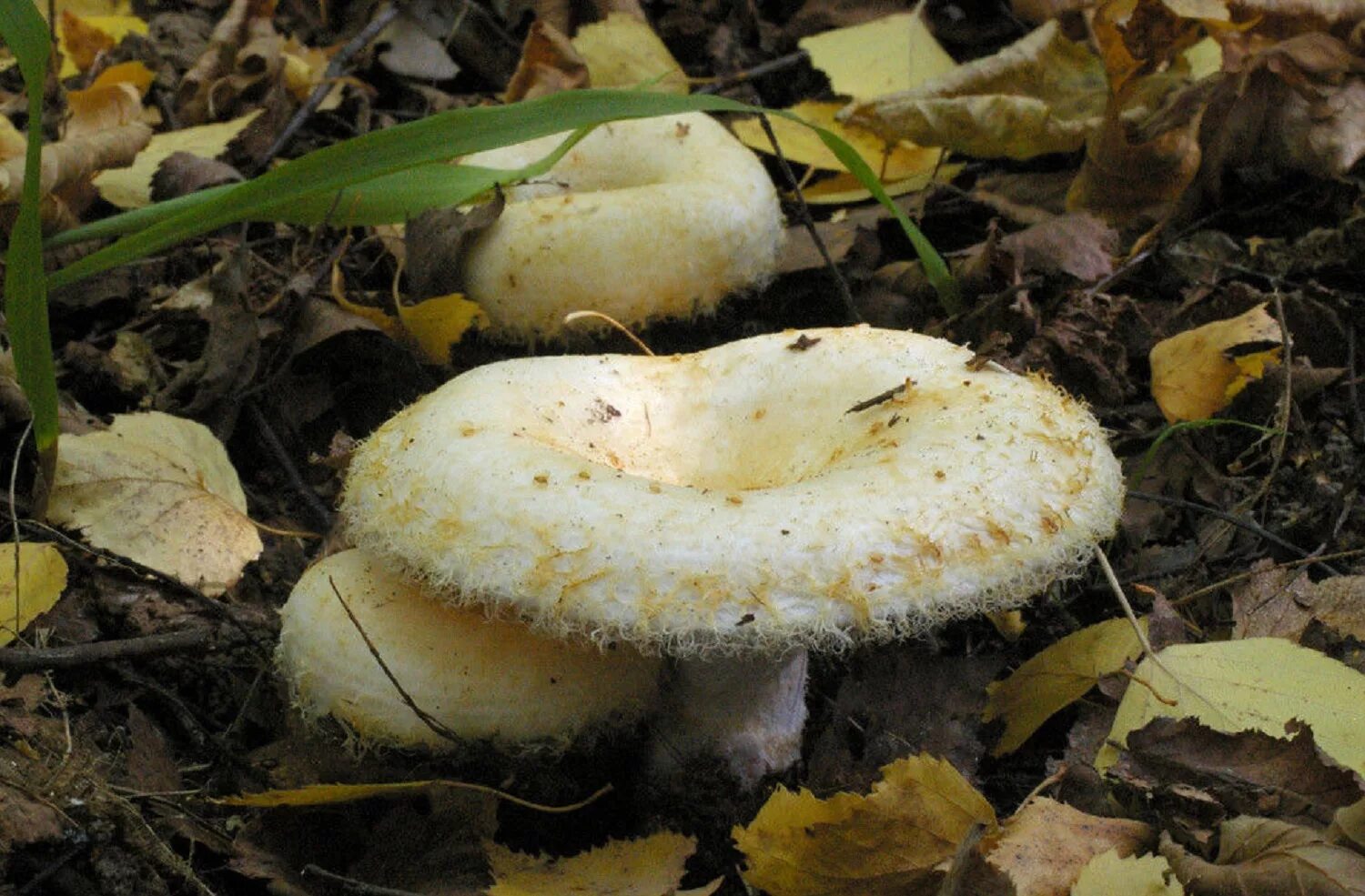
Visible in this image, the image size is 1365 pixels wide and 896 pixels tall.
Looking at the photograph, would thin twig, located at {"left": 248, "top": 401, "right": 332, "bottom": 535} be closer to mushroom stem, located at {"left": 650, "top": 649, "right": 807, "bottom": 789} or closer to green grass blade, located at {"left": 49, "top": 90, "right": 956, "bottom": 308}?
green grass blade, located at {"left": 49, "top": 90, "right": 956, "bottom": 308}

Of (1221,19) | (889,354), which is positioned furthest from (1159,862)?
(1221,19)

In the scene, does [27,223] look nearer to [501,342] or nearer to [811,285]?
[501,342]

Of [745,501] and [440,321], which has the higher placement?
[745,501]

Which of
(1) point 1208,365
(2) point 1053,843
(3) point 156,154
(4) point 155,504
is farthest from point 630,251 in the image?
(2) point 1053,843

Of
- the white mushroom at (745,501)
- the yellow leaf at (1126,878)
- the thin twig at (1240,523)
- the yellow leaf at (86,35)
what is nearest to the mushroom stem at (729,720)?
the white mushroom at (745,501)

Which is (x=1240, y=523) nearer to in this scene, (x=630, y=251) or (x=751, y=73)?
(x=630, y=251)

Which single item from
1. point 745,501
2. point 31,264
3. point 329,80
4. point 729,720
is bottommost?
point 729,720

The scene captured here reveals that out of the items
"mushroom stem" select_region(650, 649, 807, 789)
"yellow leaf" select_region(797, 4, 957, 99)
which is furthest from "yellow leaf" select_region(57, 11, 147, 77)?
"mushroom stem" select_region(650, 649, 807, 789)
